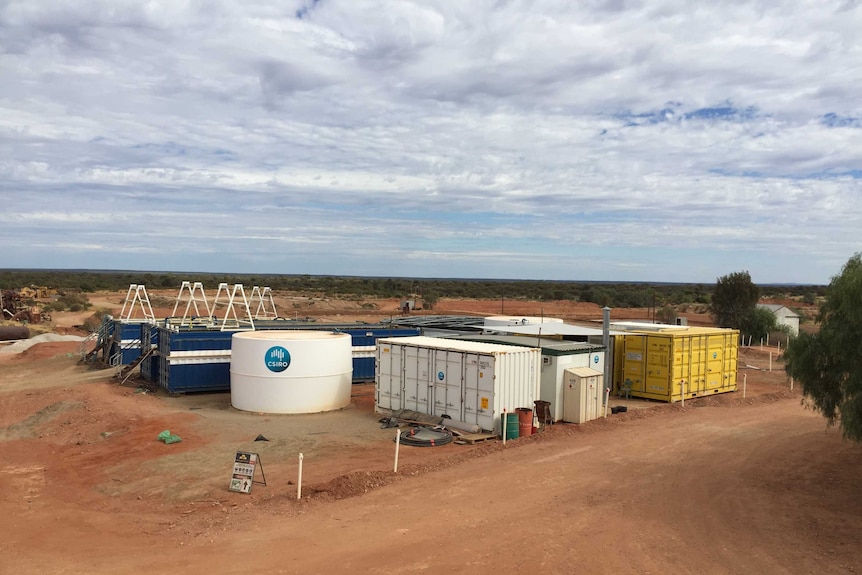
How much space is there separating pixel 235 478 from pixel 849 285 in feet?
39.2

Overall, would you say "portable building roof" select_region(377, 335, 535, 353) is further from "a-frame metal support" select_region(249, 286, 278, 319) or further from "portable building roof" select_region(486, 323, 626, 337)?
"a-frame metal support" select_region(249, 286, 278, 319)

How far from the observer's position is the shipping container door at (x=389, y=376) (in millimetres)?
A: 21281

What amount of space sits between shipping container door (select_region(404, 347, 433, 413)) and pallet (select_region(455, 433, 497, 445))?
6.94 feet

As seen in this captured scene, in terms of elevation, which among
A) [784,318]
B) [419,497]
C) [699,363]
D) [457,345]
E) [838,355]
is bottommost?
[419,497]

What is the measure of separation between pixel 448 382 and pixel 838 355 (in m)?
10.4

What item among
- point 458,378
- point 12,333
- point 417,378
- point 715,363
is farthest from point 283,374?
point 12,333

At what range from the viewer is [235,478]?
13.8m

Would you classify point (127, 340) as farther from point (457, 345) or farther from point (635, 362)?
point (635, 362)

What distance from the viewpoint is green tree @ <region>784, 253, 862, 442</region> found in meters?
11.5

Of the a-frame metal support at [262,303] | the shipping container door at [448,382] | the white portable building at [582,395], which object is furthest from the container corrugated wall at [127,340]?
the white portable building at [582,395]


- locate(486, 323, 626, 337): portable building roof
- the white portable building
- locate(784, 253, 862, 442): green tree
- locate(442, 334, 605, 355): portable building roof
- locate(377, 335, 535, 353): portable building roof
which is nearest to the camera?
locate(784, 253, 862, 442): green tree

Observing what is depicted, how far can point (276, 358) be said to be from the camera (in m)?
21.7

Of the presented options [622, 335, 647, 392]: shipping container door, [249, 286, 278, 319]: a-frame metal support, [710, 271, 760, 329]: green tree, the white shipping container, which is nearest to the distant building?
[710, 271, 760, 329]: green tree

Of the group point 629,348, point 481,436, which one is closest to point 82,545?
point 481,436
